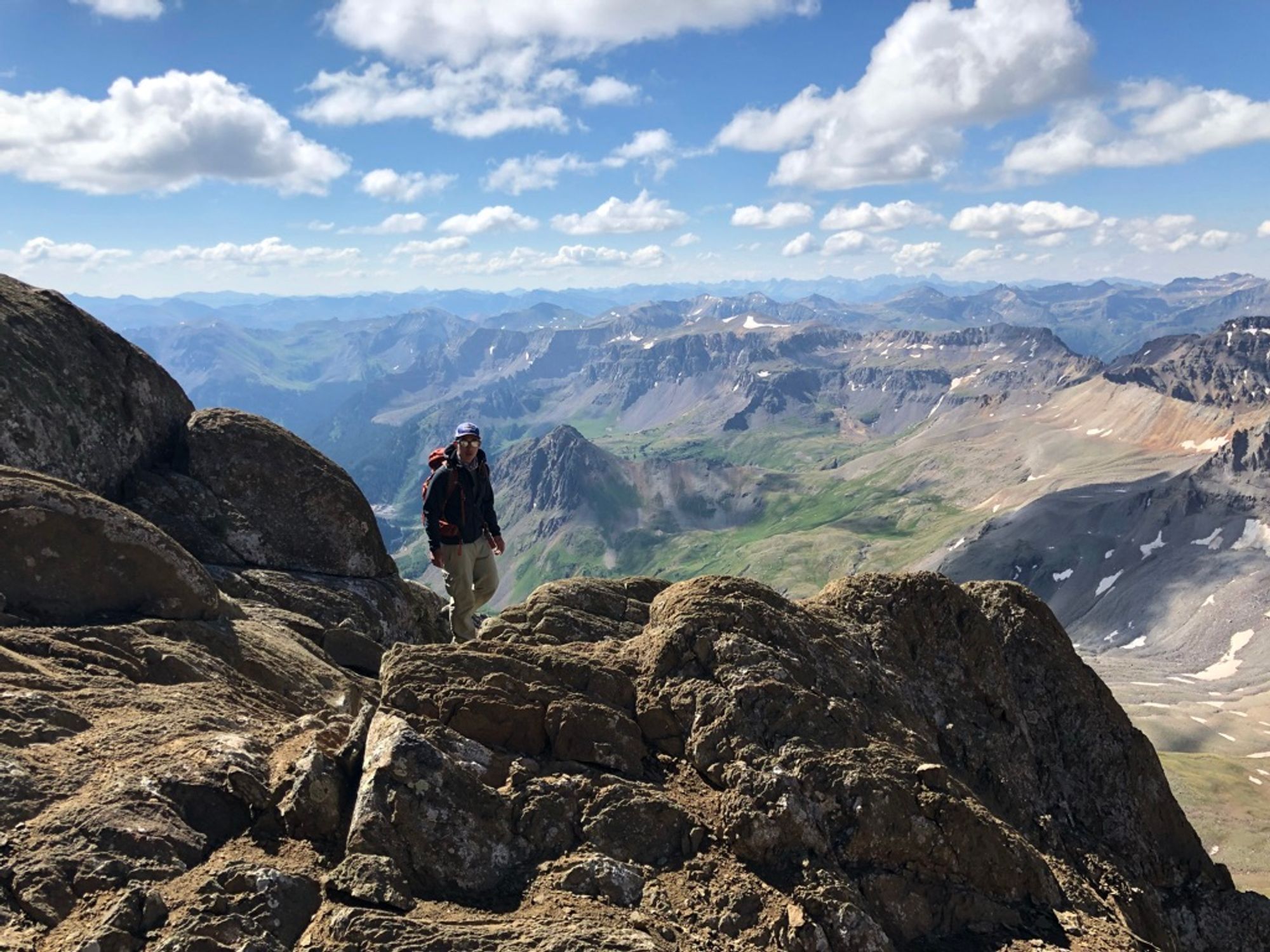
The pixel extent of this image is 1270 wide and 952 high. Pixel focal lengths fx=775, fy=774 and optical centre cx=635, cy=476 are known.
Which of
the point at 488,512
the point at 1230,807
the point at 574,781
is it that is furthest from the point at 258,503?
the point at 1230,807

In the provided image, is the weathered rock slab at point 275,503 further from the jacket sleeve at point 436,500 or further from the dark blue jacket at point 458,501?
the jacket sleeve at point 436,500

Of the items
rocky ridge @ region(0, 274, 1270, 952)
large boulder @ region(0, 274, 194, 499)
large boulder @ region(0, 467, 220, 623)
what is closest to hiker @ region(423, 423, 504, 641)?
rocky ridge @ region(0, 274, 1270, 952)

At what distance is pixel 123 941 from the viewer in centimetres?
889

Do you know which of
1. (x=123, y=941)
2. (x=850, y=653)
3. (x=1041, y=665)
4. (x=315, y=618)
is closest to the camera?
(x=123, y=941)

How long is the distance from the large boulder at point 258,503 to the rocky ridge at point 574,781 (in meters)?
9.06

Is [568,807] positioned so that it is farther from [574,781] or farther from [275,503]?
[275,503]

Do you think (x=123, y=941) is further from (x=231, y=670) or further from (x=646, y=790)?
(x=231, y=670)

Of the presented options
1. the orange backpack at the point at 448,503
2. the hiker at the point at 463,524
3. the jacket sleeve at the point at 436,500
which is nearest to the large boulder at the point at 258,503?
the hiker at the point at 463,524

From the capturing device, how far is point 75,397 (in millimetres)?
27375

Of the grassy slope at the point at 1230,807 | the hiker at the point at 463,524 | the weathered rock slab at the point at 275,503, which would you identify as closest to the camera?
the hiker at the point at 463,524

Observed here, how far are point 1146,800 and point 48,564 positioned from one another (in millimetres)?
26882

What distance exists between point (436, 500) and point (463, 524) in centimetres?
101

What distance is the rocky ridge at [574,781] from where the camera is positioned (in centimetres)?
998

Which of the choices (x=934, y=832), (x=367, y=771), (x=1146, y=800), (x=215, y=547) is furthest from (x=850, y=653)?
(x=215, y=547)
